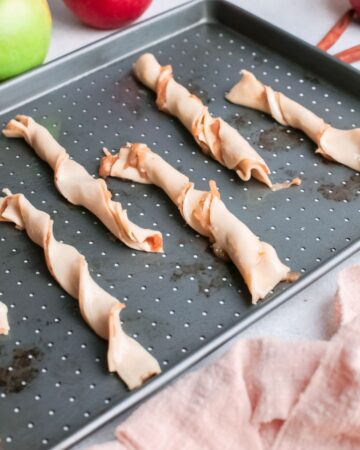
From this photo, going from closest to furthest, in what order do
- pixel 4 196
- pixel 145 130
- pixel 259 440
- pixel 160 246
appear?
pixel 259 440 → pixel 160 246 → pixel 4 196 → pixel 145 130

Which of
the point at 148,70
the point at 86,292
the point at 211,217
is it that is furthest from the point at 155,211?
the point at 148,70

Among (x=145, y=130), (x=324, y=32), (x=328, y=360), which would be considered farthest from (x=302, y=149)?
(x=328, y=360)

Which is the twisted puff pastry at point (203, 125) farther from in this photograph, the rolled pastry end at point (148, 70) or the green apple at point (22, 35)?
the green apple at point (22, 35)

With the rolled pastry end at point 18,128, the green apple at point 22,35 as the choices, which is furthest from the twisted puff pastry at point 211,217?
the green apple at point 22,35

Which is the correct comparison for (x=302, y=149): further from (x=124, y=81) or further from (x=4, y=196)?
(x=4, y=196)

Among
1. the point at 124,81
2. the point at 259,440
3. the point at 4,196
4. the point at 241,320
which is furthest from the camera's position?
the point at 124,81
